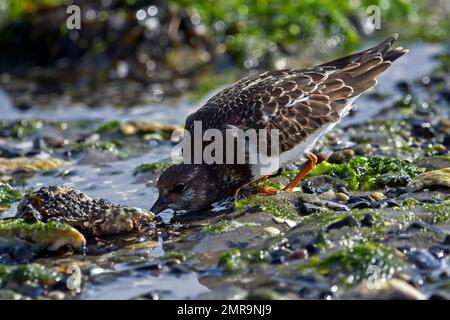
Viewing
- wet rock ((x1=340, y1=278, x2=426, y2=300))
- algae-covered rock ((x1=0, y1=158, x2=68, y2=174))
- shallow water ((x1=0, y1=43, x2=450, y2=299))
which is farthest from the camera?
algae-covered rock ((x1=0, y1=158, x2=68, y2=174))

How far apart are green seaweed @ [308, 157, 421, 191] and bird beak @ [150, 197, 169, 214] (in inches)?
46.2

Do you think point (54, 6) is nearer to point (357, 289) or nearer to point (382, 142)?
point (382, 142)

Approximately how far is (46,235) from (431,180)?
258 cm

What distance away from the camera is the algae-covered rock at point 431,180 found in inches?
217

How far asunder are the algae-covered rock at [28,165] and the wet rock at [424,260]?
12.1ft

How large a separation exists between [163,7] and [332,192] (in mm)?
5992

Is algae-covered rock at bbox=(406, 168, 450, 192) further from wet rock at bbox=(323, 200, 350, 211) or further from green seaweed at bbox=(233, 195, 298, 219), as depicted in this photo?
green seaweed at bbox=(233, 195, 298, 219)

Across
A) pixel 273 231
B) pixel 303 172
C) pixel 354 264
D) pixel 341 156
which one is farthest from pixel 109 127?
pixel 354 264

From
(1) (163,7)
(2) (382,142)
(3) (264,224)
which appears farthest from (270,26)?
(3) (264,224)

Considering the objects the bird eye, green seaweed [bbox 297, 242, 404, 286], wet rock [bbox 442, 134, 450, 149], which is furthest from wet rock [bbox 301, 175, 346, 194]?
wet rock [bbox 442, 134, 450, 149]

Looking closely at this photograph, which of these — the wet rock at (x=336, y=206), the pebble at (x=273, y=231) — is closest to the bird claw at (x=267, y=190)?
the wet rock at (x=336, y=206)

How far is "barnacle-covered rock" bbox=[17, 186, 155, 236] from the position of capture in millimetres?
5246

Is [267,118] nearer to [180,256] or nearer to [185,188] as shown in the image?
[185,188]
